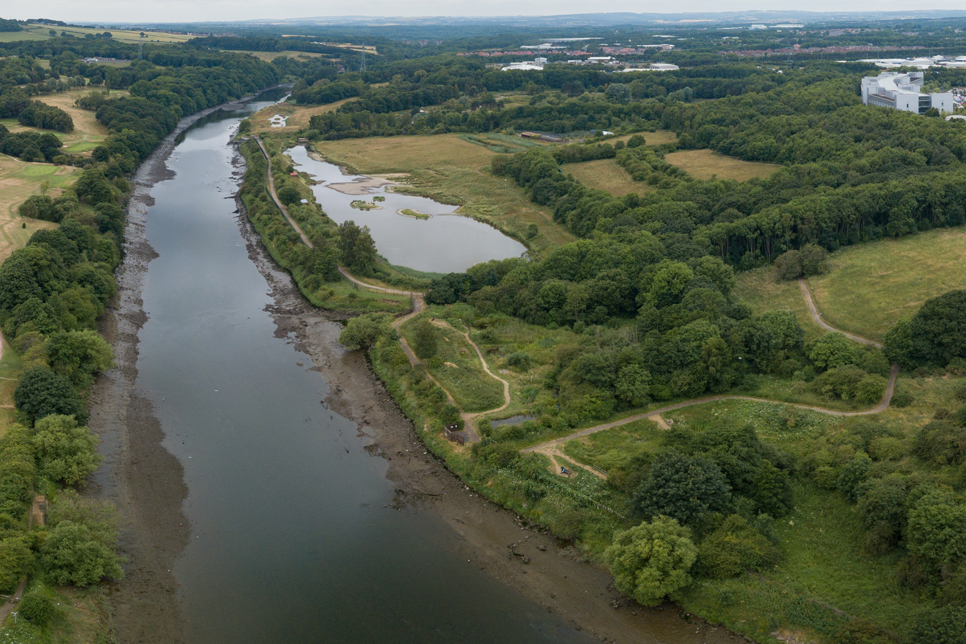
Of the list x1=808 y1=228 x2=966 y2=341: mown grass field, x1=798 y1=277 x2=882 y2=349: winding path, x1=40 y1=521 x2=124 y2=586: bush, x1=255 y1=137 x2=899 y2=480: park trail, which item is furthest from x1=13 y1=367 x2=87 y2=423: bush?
x1=808 y1=228 x2=966 y2=341: mown grass field

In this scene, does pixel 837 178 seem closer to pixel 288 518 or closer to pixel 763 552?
pixel 763 552

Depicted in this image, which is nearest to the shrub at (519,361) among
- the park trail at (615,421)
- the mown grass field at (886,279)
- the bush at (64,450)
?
the park trail at (615,421)

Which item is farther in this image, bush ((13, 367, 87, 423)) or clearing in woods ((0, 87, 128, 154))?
clearing in woods ((0, 87, 128, 154))

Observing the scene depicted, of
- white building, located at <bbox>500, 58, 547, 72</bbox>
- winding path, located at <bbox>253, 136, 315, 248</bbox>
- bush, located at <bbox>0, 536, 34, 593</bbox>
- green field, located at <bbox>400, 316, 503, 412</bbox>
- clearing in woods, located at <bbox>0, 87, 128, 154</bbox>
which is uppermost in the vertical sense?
white building, located at <bbox>500, 58, 547, 72</bbox>

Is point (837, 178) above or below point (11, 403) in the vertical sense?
above

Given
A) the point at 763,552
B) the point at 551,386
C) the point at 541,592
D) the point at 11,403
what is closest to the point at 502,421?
the point at 551,386

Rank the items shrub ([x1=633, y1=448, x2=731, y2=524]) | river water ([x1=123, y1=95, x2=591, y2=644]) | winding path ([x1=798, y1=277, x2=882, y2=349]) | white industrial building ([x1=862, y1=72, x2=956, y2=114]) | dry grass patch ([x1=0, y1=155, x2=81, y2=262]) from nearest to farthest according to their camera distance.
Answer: river water ([x1=123, y1=95, x2=591, y2=644])
shrub ([x1=633, y1=448, x2=731, y2=524])
winding path ([x1=798, y1=277, x2=882, y2=349])
dry grass patch ([x1=0, y1=155, x2=81, y2=262])
white industrial building ([x1=862, y1=72, x2=956, y2=114])

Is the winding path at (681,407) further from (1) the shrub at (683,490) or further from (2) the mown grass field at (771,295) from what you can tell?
(2) the mown grass field at (771,295)

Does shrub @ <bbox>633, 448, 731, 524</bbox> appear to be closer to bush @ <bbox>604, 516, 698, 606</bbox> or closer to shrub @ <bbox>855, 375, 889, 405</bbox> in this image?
bush @ <bbox>604, 516, 698, 606</bbox>
